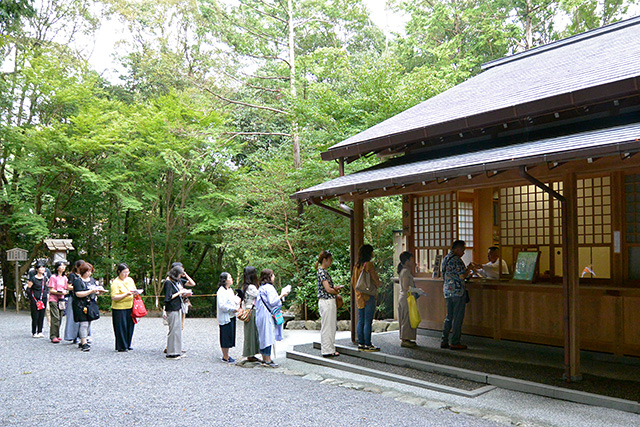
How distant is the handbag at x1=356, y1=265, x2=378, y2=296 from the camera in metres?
8.12

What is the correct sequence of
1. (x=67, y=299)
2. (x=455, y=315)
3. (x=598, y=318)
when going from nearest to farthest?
1. (x=598, y=318)
2. (x=455, y=315)
3. (x=67, y=299)

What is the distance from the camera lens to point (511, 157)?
6.09 m

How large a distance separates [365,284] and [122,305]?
4.74 m

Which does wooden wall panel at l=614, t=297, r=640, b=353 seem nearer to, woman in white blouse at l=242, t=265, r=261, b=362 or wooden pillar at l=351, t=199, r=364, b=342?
wooden pillar at l=351, t=199, r=364, b=342

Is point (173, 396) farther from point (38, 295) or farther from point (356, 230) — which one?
point (38, 295)

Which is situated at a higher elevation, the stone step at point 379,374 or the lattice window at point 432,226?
the lattice window at point 432,226

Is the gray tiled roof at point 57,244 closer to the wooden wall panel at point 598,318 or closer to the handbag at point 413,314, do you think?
the handbag at point 413,314

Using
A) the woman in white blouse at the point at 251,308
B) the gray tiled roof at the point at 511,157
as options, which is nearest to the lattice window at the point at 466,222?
the gray tiled roof at the point at 511,157

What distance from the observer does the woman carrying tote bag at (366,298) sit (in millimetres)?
8180

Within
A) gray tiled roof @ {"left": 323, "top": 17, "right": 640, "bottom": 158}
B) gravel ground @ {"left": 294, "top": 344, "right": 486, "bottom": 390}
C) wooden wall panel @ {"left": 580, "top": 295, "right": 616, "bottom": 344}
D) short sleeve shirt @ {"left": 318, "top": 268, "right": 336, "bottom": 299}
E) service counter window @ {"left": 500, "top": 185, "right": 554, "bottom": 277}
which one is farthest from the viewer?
service counter window @ {"left": 500, "top": 185, "right": 554, "bottom": 277}

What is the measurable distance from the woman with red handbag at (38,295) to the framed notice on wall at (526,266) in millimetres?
10199

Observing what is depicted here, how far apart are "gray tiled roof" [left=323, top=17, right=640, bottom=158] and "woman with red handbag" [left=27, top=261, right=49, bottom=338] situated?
757 centimetres

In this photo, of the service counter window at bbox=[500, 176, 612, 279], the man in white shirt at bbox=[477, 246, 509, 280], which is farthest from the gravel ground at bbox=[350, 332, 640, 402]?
the service counter window at bbox=[500, 176, 612, 279]

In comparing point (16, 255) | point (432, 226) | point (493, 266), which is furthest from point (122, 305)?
point (16, 255)
